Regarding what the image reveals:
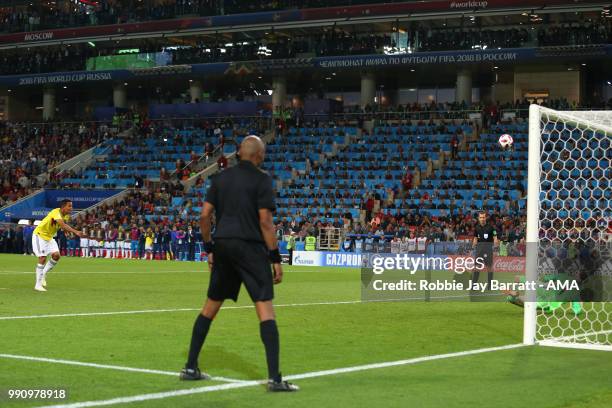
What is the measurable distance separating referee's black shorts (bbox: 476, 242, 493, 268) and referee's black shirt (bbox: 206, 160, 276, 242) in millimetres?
11038

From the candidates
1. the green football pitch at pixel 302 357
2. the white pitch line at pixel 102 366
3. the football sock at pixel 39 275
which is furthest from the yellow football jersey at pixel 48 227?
the white pitch line at pixel 102 366

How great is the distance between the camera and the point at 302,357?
9656 millimetres

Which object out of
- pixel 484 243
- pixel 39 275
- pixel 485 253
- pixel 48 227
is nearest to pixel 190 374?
pixel 484 243

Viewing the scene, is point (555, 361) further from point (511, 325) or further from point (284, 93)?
point (284, 93)

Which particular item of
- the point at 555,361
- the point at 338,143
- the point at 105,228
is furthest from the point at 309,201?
the point at 555,361

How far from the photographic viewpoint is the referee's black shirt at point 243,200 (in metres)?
7.68

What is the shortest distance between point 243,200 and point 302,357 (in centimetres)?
259

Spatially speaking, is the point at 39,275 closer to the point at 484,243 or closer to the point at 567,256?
the point at 484,243

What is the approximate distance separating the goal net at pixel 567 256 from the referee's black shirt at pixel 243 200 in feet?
15.7

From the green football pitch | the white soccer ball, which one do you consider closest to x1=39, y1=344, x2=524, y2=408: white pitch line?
the green football pitch

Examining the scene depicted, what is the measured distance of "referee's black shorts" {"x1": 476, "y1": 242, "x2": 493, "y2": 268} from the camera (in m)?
18.1

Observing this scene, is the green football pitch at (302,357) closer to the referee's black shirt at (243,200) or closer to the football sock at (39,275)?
the referee's black shirt at (243,200)

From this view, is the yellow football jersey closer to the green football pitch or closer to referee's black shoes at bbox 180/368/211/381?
the green football pitch

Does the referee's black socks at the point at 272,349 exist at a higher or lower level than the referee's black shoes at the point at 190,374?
higher
